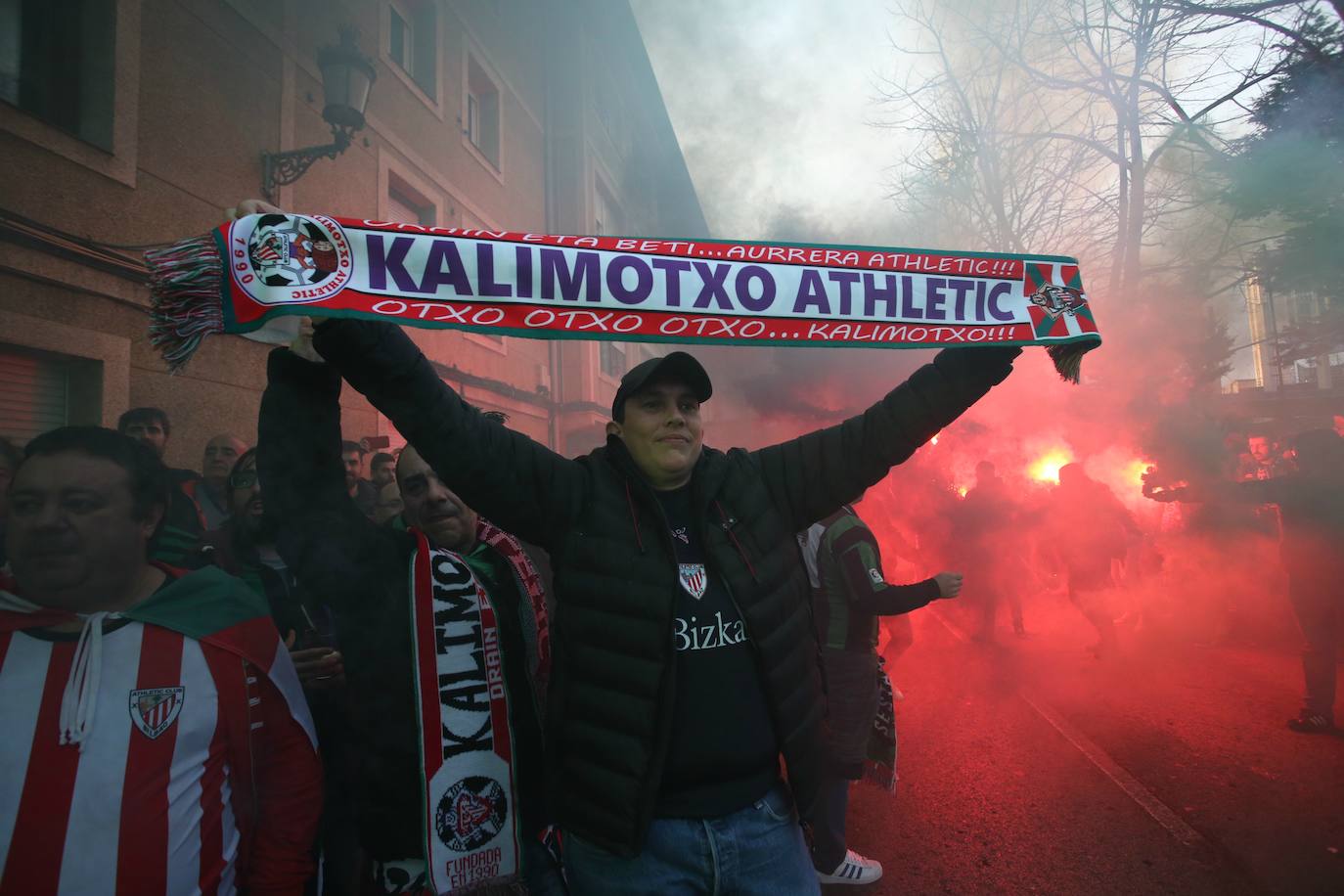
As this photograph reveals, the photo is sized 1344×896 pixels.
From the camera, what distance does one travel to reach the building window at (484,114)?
10625mm

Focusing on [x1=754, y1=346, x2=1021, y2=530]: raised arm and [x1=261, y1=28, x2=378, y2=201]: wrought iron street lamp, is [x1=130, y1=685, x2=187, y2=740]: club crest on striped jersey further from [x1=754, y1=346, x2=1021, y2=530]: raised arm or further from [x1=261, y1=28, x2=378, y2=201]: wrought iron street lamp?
[x1=261, y1=28, x2=378, y2=201]: wrought iron street lamp

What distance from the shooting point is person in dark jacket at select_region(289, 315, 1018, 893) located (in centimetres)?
152

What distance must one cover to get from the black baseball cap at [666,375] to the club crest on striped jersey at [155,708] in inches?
49.3

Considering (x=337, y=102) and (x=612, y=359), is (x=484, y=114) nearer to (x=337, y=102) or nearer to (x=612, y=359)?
(x=337, y=102)

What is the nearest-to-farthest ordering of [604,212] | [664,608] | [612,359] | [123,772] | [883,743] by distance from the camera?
1. [123,772]
2. [664,608]
3. [883,743]
4. [612,359]
5. [604,212]

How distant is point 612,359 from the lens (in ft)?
52.7

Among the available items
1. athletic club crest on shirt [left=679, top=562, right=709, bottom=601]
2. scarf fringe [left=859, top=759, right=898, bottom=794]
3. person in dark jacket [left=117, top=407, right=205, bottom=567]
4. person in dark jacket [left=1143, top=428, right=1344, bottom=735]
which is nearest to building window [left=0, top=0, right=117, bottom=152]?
person in dark jacket [left=117, top=407, right=205, bottom=567]

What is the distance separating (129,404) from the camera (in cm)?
456

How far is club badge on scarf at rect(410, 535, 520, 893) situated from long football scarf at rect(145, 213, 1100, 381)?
29.0 inches

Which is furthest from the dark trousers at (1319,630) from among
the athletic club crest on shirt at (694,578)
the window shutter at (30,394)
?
the window shutter at (30,394)

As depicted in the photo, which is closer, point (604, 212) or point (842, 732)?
point (842, 732)

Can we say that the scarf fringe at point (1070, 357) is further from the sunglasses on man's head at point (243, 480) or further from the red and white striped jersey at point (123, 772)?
the sunglasses on man's head at point (243, 480)

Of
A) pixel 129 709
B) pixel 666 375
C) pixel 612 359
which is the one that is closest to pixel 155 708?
pixel 129 709

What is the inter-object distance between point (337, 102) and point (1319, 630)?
859 cm
